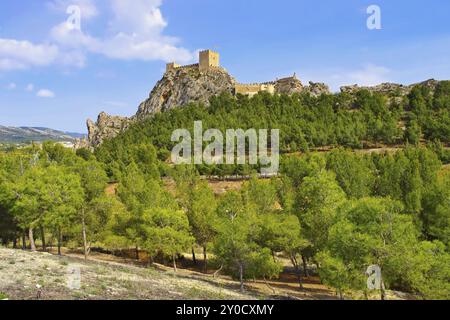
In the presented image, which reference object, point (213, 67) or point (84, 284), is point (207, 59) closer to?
point (213, 67)

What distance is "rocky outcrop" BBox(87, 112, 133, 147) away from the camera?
567ft

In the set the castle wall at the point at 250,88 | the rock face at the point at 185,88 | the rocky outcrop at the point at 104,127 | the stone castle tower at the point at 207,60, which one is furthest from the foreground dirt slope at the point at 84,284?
the stone castle tower at the point at 207,60

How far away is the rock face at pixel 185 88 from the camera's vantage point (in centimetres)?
17688

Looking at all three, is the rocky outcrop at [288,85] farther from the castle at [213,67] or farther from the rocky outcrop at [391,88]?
the rocky outcrop at [391,88]

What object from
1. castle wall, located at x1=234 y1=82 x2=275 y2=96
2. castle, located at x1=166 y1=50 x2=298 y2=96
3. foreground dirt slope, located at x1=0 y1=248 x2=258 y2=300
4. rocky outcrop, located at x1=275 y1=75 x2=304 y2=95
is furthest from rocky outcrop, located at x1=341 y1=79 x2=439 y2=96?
foreground dirt slope, located at x1=0 y1=248 x2=258 y2=300

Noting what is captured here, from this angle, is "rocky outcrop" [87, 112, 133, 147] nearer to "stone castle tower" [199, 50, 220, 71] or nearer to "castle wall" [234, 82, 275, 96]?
"stone castle tower" [199, 50, 220, 71]

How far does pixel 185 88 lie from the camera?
593ft

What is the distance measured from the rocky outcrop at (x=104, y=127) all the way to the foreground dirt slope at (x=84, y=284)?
460 feet

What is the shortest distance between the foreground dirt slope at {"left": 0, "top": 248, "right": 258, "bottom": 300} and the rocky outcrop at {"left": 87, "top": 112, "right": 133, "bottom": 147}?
14024 cm

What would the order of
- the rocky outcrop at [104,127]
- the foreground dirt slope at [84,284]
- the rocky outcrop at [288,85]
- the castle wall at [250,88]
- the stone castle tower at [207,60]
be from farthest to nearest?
1. the stone castle tower at [207,60]
2. the rocky outcrop at [288,85]
3. the castle wall at [250,88]
4. the rocky outcrop at [104,127]
5. the foreground dirt slope at [84,284]

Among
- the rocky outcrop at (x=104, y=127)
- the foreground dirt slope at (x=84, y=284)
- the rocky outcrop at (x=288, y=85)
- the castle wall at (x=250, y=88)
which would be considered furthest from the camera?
the rocky outcrop at (x=288, y=85)
